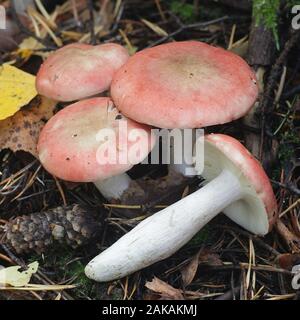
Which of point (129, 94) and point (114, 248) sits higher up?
point (129, 94)

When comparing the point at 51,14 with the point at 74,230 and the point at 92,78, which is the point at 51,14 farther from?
the point at 74,230

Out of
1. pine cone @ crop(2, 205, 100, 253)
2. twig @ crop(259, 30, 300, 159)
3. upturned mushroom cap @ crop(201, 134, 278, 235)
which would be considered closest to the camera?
upturned mushroom cap @ crop(201, 134, 278, 235)

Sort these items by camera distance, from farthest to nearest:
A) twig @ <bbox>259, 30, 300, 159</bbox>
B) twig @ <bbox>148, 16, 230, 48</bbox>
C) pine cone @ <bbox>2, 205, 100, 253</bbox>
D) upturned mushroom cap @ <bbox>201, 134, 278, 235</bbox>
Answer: twig @ <bbox>148, 16, 230, 48</bbox> → twig @ <bbox>259, 30, 300, 159</bbox> → pine cone @ <bbox>2, 205, 100, 253</bbox> → upturned mushroom cap @ <bbox>201, 134, 278, 235</bbox>

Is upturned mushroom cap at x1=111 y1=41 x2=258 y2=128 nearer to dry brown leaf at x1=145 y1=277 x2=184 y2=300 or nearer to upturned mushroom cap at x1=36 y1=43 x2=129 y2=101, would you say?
upturned mushroom cap at x1=36 y1=43 x2=129 y2=101

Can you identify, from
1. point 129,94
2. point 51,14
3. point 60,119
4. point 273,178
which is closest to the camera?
point 129,94

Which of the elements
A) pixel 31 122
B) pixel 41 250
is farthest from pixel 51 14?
pixel 41 250

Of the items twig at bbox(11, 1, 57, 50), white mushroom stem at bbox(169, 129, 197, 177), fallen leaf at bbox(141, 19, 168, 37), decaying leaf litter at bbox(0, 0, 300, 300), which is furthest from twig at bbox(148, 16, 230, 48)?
white mushroom stem at bbox(169, 129, 197, 177)

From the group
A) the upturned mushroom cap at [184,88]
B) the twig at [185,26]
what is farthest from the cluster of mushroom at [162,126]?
the twig at [185,26]
